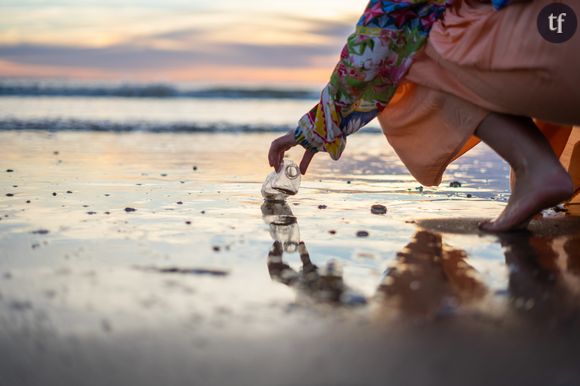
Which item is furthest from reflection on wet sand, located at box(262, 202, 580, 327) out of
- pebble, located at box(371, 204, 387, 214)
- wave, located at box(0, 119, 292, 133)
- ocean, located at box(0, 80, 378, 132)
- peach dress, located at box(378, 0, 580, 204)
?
ocean, located at box(0, 80, 378, 132)

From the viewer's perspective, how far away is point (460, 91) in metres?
2.31

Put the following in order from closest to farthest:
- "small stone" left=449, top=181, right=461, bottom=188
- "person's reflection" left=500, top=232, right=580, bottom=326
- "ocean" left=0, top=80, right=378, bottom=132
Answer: "person's reflection" left=500, top=232, right=580, bottom=326 < "small stone" left=449, top=181, right=461, bottom=188 < "ocean" left=0, top=80, right=378, bottom=132

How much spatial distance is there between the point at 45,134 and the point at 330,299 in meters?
5.85

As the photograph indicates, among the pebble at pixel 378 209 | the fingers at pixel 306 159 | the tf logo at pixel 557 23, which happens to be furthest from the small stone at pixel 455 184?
the tf logo at pixel 557 23

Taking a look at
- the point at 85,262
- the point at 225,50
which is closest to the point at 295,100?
the point at 225,50

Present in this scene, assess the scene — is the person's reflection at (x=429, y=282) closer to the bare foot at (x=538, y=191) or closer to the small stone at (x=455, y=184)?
the bare foot at (x=538, y=191)

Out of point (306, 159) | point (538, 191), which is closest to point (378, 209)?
point (306, 159)

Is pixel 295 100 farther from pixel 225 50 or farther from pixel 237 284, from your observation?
pixel 237 284

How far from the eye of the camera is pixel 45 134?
691 cm

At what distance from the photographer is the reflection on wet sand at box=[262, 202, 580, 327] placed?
1.54 m

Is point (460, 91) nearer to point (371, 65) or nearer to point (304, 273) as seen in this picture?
point (371, 65)

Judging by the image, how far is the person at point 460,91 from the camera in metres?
2.12

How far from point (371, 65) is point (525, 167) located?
1.92 ft

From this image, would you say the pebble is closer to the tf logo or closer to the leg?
the leg
